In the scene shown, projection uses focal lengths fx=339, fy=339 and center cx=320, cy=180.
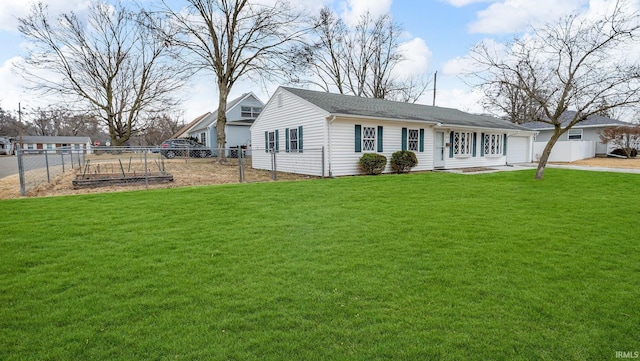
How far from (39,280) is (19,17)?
2658 cm

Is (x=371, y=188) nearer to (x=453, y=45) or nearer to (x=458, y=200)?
(x=458, y=200)

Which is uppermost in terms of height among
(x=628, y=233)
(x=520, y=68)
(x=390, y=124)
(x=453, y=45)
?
(x=453, y=45)

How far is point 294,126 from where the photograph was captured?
1488cm

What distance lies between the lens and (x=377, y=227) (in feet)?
17.3

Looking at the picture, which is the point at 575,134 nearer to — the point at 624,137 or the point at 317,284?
the point at 624,137

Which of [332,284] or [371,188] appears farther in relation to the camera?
[371,188]

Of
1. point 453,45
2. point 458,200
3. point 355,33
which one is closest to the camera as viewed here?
point 458,200

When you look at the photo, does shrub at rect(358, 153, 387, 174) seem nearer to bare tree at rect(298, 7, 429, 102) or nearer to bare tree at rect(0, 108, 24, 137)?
bare tree at rect(298, 7, 429, 102)

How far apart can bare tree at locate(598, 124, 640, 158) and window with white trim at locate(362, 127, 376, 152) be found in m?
19.7

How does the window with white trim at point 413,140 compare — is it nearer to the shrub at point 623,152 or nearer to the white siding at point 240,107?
the white siding at point 240,107

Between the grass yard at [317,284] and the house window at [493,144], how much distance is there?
43.4 ft

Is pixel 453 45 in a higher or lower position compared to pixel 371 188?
higher

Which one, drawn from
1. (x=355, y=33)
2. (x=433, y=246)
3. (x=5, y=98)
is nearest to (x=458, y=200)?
(x=433, y=246)

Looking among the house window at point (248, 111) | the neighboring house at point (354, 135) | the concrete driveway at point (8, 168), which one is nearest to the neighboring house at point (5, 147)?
the concrete driveway at point (8, 168)
